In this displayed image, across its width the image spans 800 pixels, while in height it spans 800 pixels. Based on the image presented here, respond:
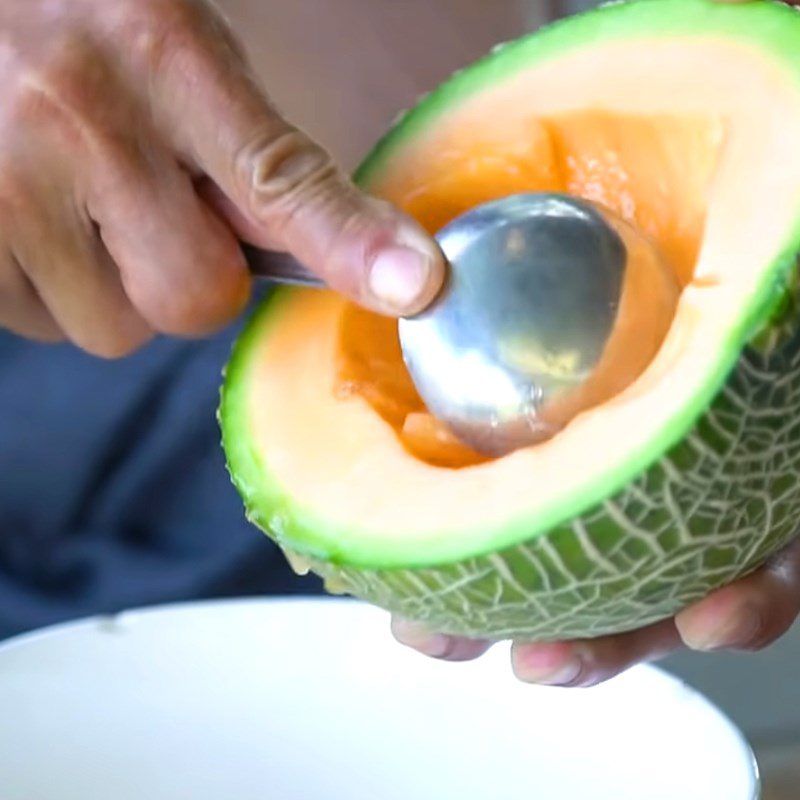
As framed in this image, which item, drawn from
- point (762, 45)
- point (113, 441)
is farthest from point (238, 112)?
point (113, 441)

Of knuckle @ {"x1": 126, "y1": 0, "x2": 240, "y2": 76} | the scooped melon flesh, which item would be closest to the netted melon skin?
Answer: the scooped melon flesh

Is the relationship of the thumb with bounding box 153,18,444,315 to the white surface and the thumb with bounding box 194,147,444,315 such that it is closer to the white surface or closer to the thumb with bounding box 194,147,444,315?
→ the thumb with bounding box 194,147,444,315

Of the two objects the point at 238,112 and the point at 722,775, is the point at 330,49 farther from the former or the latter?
the point at 722,775

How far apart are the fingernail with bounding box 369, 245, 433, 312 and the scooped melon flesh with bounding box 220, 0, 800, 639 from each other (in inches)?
2.6

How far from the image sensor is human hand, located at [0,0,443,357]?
25.0 inches

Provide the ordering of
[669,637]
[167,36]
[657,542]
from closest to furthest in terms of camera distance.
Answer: [657,542]
[167,36]
[669,637]

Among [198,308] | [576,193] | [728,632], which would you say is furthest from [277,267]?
[728,632]

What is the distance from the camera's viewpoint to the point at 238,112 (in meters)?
0.65

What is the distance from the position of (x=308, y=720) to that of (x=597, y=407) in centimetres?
37

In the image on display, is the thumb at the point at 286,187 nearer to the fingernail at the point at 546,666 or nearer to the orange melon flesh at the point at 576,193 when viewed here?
the orange melon flesh at the point at 576,193

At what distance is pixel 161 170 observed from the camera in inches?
27.1

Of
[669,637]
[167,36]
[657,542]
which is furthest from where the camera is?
[669,637]

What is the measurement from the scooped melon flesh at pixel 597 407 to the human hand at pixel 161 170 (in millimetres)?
55

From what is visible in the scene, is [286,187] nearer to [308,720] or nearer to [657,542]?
[657,542]
